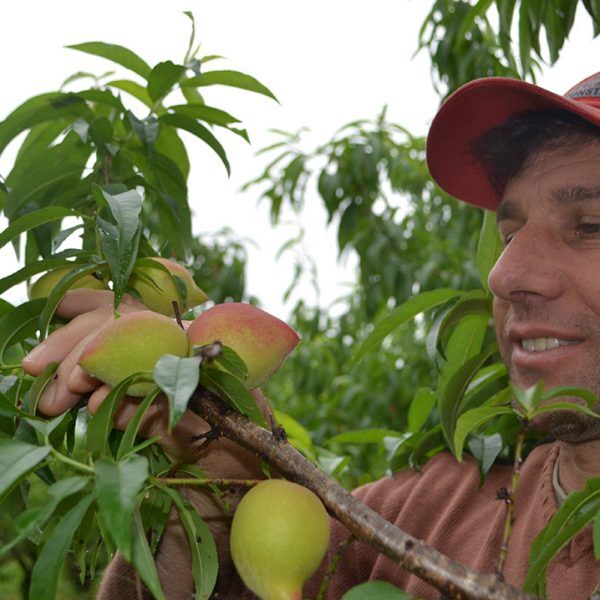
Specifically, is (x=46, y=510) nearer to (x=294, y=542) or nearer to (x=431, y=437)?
(x=294, y=542)

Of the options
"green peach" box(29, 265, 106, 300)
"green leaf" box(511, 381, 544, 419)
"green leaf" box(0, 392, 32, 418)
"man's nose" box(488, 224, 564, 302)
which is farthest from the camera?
"man's nose" box(488, 224, 564, 302)

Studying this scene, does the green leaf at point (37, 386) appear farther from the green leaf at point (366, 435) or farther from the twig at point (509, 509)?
the green leaf at point (366, 435)

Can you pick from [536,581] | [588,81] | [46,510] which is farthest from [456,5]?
[46,510]

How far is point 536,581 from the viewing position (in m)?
0.71

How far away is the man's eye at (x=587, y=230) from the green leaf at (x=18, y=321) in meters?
0.72

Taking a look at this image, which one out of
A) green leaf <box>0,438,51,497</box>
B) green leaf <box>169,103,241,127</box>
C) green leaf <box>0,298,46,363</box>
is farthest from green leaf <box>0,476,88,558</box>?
green leaf <box>169,103,241,127</box>

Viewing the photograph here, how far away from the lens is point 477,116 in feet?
4.61

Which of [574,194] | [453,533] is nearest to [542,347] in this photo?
[574,194]

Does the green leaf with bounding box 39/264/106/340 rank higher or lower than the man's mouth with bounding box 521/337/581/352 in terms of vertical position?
higher

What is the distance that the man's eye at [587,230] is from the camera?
118 centimetres

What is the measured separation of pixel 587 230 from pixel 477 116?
1.02ft

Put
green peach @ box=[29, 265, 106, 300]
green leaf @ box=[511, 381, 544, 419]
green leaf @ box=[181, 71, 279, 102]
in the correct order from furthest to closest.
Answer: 1. green leaf @ box=[181, 71, 279, 102]
2. green peach @ box=[29, 265, 106, 300]
3. green leaf @ box=[511, 381, 544, 419]

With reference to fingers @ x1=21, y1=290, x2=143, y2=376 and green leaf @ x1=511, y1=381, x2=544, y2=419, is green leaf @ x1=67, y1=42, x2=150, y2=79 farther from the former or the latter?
green leaf @ x1=511, y1=381, x2=544, y2=419

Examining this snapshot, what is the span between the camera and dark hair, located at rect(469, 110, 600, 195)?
1263mm
